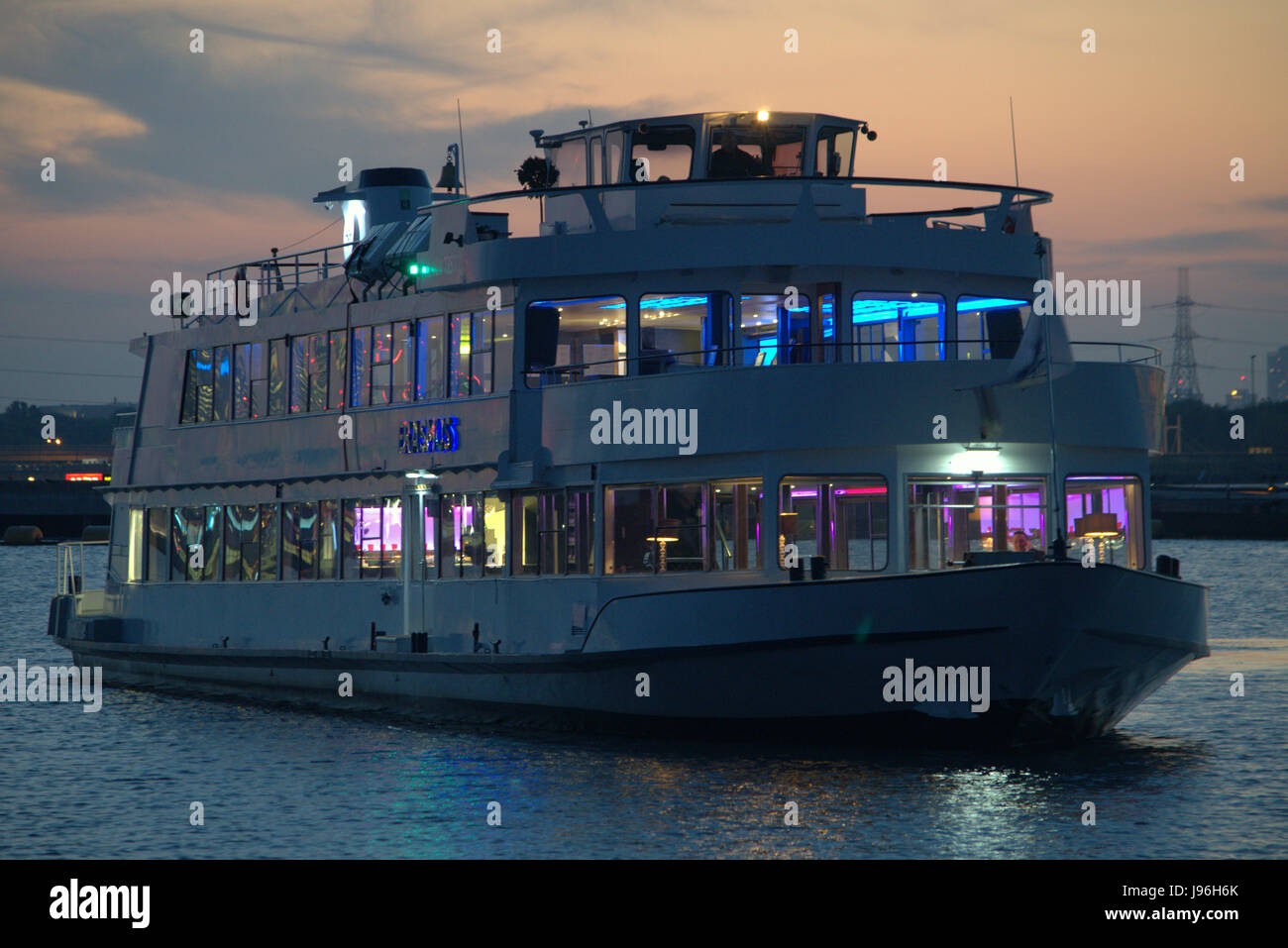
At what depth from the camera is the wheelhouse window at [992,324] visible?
20875mm

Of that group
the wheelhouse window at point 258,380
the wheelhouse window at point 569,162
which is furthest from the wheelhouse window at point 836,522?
the wheelhouse window at point 258,380

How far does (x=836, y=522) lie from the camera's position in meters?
18.6

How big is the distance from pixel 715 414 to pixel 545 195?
3.96 metres

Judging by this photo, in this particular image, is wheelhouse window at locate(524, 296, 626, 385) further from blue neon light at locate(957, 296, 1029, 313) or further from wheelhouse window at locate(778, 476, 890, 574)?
blue neon light at locate(957, 296, 1029, 313)

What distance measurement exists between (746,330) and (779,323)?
41 centimetres

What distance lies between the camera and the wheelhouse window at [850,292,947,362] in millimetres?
20484

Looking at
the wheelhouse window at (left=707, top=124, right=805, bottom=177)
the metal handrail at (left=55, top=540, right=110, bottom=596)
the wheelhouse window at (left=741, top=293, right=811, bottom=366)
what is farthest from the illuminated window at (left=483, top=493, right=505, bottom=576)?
the metal handrail at (left=55, top=540, right=110, bottom=596)

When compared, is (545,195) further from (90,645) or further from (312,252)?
(90,645)

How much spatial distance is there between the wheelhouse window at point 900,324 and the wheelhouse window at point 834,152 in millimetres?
2522

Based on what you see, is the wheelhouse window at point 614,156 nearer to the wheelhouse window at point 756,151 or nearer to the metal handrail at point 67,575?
the wheelhouse window at point 756,151

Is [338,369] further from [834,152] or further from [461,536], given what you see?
[834,152]

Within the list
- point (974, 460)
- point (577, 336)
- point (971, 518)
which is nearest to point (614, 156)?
point (577, 336)
